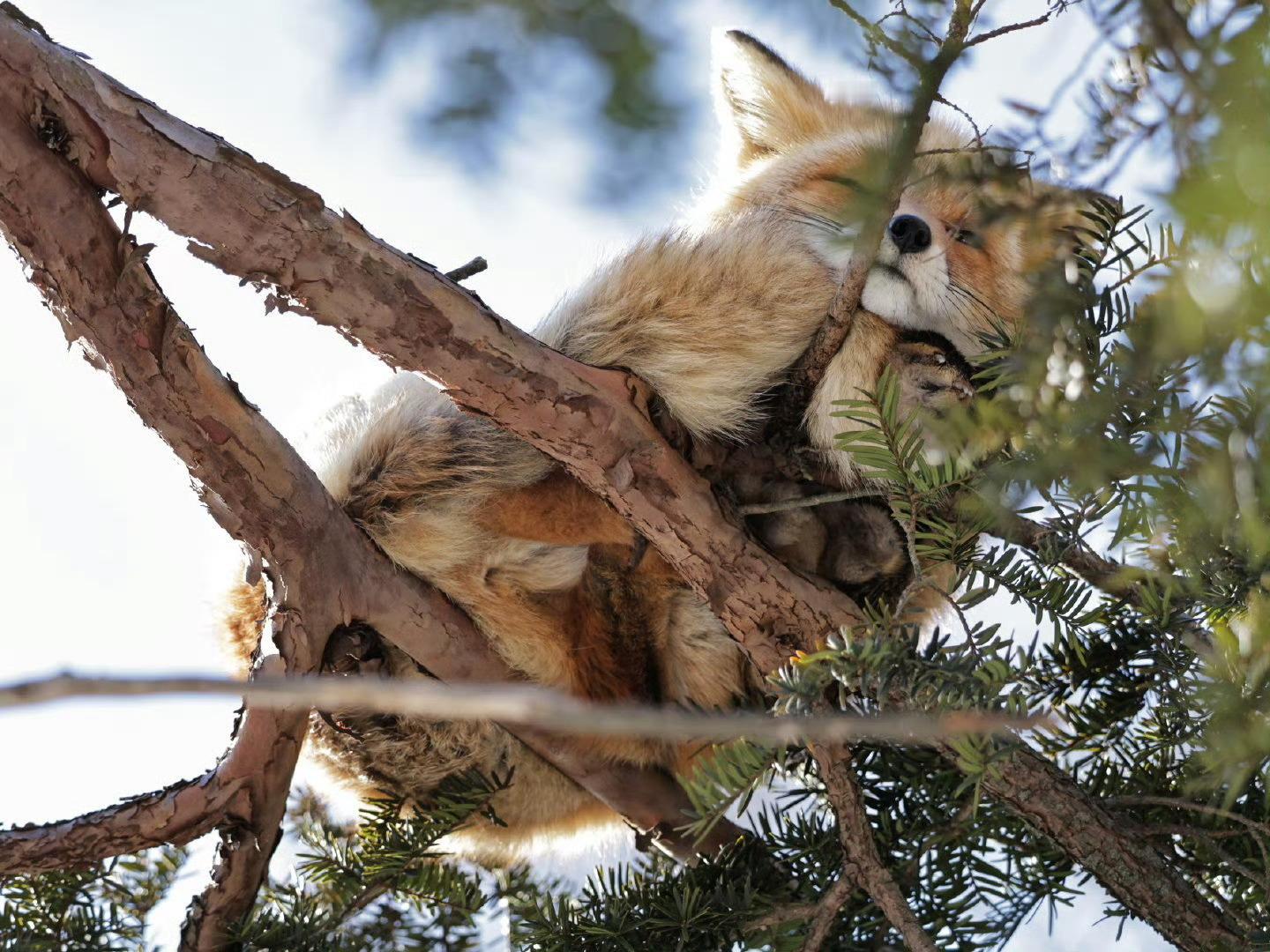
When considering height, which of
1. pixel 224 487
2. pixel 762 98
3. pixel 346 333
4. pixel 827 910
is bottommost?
pixel 827 910

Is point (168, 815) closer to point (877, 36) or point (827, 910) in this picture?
point (827, 910)

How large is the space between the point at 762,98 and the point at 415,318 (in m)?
1.65

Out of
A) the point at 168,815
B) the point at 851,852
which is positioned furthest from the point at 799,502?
the point at 168,815

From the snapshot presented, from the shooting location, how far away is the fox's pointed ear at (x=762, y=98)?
112 inches

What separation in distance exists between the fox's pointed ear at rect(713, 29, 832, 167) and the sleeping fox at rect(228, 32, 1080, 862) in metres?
0.72

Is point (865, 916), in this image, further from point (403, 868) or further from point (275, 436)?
point (275, 436)

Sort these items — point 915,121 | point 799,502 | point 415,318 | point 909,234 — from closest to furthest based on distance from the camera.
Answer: point 915,121, point 415,318, point 799,502, point 909,234

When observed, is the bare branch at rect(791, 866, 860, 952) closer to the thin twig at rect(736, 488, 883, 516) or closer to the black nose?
the thin twig at rect(736, 488, 883, 516)

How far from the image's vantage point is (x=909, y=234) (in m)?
2.06

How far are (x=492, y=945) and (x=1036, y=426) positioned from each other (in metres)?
1.48

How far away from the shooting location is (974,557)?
1514 mm

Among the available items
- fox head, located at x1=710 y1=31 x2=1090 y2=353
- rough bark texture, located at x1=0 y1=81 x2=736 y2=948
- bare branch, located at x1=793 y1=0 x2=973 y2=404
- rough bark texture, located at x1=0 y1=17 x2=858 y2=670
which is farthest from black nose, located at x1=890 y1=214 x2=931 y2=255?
rough bark texture, located at x1=0 y1=81 x2=736 y2=948

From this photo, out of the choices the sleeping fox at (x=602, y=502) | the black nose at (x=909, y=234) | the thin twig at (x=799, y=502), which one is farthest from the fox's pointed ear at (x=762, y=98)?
the thin twig at (x=799, y=502)

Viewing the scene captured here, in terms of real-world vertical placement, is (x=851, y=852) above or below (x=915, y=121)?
below
